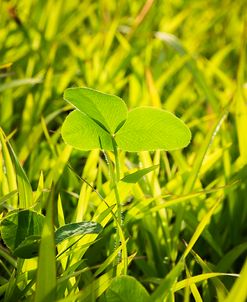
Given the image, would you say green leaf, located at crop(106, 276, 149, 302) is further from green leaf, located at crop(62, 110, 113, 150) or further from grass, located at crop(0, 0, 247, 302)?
green leaf, located at crop(62, 110, 113, 150)

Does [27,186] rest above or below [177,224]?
above

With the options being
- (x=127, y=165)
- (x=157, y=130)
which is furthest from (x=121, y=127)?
(x=127, y=165)

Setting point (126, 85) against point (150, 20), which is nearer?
point (126, 85)

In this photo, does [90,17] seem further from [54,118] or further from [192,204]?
[192,204]

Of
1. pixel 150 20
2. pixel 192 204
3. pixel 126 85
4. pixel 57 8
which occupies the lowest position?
pixel 192 204

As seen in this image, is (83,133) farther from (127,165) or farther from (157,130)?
(127,165)

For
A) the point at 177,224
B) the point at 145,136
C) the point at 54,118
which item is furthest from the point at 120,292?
the point at 54,118

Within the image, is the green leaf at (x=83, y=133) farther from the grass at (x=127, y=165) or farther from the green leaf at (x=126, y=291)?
the green leaf at (x=126, y=291)
